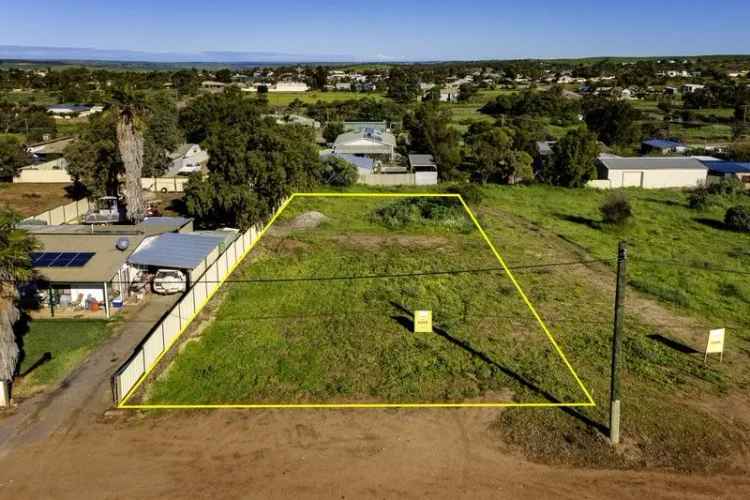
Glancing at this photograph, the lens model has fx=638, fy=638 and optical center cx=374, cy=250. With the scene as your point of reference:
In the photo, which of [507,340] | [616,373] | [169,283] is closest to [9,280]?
[169,283]

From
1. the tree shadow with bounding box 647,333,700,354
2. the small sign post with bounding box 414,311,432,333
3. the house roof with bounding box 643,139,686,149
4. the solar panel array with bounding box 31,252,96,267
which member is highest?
the house roof with bounding box 643,139,686,149

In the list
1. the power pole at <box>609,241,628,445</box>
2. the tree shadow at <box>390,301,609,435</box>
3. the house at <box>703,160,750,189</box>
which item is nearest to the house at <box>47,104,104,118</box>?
the house at <box>703,160,750,189</box>

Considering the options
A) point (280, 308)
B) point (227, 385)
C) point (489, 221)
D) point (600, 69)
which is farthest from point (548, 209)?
point (600, 69)

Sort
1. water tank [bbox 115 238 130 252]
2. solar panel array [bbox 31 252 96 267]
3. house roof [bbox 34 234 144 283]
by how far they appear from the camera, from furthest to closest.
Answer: water tank [bbox 115 238 130 252] → solar panel array [bbox 31 252 96 267] → house roof [bbox 34 234 144 283]

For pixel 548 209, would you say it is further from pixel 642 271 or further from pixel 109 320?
pixel 109 320

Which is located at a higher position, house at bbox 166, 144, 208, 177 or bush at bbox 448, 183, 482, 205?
house at bbox 166, 144, 208, 177

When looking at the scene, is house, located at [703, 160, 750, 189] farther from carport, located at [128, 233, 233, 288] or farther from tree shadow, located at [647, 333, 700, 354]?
carport, located at [128, 233, 233, 288]
